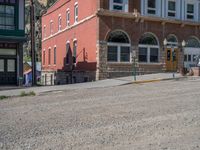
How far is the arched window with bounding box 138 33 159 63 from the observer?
33531mm

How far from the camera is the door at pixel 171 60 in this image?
115 ft

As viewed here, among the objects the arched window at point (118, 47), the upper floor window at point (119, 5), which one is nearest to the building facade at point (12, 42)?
the arched window at point (118, 47)

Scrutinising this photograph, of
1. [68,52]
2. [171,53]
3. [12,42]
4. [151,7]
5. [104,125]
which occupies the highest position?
[151,7]

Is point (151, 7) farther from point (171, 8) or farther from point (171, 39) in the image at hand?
point (171, 39)

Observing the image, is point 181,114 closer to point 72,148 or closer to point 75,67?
point 72,148

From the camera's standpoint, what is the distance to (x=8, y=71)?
97.0 ft

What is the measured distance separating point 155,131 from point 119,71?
22.6 m

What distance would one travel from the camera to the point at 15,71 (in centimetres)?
2973

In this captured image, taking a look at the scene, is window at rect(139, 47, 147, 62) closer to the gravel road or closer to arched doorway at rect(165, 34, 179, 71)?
arched doorway at rect(165, 34, 179, 71)

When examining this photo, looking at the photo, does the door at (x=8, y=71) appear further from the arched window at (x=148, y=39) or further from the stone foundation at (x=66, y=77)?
the arched window at (x=148, y=39)

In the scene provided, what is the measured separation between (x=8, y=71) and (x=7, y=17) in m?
4.14

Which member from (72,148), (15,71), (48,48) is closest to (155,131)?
(72,148)

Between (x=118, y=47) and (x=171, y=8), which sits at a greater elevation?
(x=171, y=8)

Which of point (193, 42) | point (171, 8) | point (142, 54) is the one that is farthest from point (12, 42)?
point (193, 42)
